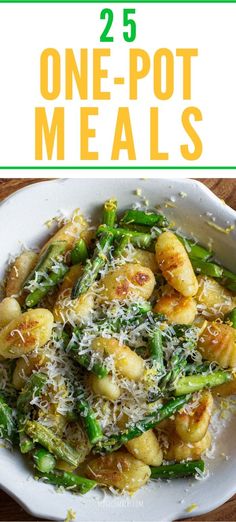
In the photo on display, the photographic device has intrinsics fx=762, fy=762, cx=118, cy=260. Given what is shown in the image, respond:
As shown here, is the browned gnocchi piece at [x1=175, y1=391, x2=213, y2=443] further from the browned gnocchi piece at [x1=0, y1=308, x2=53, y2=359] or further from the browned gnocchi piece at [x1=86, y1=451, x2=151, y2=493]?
the browned gnocchi piece at [x1=0, y1=308, x2=53, y2=359]

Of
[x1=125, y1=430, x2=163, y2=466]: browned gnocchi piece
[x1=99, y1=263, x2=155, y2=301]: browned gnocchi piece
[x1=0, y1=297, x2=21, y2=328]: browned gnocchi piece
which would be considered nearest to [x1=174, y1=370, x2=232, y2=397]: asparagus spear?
[x1=125, y1=430, x2=163, y2=466]: browned gnocchi piece

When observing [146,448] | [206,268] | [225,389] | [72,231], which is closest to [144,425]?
[146,448]

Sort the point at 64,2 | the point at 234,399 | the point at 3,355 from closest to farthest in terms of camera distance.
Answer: the point at 3,355 → the point at 234,399 → the point at 64,2

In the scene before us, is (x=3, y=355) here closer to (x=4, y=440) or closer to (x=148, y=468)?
(x=4, y=440)

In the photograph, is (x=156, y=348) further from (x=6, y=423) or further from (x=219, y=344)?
(x=6, y=423)

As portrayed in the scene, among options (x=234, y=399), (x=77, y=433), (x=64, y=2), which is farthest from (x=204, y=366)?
(x=64, y=2)

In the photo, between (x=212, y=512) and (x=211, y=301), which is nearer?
(x=211, y=301)
